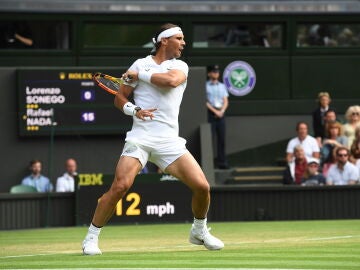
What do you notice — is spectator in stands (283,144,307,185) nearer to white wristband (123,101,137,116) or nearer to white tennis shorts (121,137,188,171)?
white tennis shorts (121,137,188,171)

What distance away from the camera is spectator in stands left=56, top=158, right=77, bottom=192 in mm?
19391

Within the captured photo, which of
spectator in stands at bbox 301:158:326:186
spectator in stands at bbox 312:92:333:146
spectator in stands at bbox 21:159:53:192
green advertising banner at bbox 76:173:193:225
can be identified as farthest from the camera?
spectator in stands at bbox 312:92:333:146

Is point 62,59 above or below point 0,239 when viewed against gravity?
above

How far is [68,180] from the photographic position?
1950cm

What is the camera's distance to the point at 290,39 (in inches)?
941

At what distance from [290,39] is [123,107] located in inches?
524

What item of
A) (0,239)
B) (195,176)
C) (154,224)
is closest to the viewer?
(195,176)

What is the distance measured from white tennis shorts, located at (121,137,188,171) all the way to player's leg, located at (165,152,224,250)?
0.19 ft

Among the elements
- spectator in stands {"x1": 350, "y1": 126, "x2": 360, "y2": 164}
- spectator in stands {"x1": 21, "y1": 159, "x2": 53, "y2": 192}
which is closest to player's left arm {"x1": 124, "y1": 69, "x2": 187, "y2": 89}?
spectator in stands {"x1": 21, "y1": 159, "x2": 53, "y2": 192}

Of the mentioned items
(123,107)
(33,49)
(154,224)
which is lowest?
(154,224)

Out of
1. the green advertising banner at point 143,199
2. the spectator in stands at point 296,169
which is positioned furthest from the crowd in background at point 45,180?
the spectator in stands at point 296,169

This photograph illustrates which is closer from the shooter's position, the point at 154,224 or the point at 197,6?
the point at 154,224

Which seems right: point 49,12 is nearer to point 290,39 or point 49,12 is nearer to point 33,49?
point 33,49

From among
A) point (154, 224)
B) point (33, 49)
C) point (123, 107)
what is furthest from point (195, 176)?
point (33, 49)
